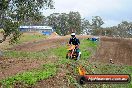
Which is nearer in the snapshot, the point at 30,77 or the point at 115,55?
the point at 30,77

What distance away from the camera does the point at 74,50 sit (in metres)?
26.7

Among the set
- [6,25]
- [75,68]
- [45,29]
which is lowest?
[45,29]

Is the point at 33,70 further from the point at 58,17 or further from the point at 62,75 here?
the point at 58,17

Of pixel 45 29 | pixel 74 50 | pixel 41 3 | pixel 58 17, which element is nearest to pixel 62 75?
pixel 74 50

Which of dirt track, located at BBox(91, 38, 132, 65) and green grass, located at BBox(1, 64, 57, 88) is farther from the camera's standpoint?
dirt track, located at BBox(91, 38, 132, 65)

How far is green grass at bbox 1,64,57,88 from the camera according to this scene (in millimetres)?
14978

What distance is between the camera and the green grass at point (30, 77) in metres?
15.0

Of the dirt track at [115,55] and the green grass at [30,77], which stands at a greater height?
the green grass at [30,77]

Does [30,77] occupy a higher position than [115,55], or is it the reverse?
[30,77]

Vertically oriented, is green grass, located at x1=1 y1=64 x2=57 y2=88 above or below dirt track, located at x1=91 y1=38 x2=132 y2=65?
above

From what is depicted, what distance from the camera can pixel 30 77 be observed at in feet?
51.9

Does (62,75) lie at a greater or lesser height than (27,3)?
lesser

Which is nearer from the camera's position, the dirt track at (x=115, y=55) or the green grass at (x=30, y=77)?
the green grass at (x=30, y=77)

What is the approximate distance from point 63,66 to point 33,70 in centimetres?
249
